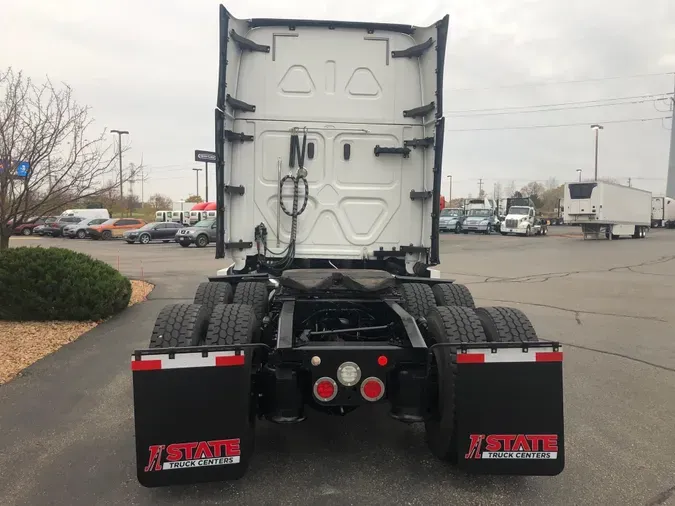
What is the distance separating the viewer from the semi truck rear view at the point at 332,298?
9.55 ft

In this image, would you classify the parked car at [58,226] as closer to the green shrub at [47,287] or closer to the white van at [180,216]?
the white van at [180,216]

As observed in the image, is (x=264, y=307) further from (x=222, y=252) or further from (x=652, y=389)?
(x=652, y=389)

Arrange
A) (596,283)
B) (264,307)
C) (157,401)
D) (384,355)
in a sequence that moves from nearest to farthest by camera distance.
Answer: (157,401) < (384,355) < (264,307) < (596,283)

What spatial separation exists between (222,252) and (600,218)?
3149 cm

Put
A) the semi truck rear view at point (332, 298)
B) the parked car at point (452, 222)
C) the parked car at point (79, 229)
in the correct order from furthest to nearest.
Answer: the parked car at point (452, 222), the parked car at point (79, 229), the semi truck rear view at point (332, 298)

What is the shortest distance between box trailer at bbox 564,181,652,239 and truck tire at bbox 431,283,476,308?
29829mm

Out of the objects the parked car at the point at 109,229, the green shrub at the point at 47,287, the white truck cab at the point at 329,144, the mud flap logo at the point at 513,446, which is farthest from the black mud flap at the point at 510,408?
the parked car at the point at 109,229

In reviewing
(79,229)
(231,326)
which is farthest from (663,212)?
(231,326)

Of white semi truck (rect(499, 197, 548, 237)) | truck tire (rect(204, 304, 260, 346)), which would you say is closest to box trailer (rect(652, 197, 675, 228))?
white semi truck (rect(499, 197, 548, 237))

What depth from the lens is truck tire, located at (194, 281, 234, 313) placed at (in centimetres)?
460

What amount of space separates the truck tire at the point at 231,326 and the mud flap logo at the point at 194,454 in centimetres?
60

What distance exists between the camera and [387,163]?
5.12m

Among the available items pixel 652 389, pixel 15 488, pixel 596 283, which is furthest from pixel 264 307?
pixel 596 283

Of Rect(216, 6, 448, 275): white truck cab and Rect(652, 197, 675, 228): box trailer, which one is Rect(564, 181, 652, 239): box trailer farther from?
Rect(216, 6, 448, 275): white truck cab
